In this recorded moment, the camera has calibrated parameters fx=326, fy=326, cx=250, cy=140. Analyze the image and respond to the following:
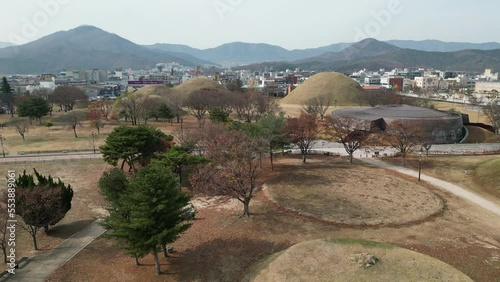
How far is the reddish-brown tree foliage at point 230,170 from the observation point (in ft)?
88.4

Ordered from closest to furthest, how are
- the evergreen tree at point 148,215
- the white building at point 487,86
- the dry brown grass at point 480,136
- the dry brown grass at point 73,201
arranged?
the evergreen tree at point 148,215
the dry brown grass at point 73,201
the dry brown grass at point 480,136
the white building at point 487,86

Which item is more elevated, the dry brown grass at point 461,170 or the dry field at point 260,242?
the dry brown grass at point 461,170

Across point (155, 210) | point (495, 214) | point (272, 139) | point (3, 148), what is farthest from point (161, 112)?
point (495, 214)

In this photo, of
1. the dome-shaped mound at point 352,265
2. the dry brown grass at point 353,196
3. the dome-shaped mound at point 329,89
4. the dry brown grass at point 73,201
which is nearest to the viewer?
the dome-shaped mound at point 352,265

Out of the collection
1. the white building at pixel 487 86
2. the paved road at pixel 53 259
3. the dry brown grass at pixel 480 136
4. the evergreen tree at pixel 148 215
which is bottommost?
the paved road at pixel 53 259

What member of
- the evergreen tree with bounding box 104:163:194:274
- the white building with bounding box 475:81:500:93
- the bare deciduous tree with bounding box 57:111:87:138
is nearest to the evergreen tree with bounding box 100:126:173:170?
the evergreen tree with bounding box 104:163:194:274

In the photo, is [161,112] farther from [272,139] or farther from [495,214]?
[495,214]

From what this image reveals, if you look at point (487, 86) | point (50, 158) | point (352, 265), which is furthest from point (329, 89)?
point (352, 265)

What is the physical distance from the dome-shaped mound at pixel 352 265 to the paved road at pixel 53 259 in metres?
13.3

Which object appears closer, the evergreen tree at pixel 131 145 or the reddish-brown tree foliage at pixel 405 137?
the evergreen tree at pixel 131 145

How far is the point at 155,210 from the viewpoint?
19.5 meters

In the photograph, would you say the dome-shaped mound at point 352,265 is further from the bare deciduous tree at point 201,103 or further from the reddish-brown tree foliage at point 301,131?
the bare deciduous tree at point 201,103

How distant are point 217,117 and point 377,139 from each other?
1139 inches

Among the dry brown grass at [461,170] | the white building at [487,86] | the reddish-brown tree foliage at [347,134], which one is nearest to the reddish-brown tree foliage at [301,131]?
the reddish-brown tree foliage at [347,134]
